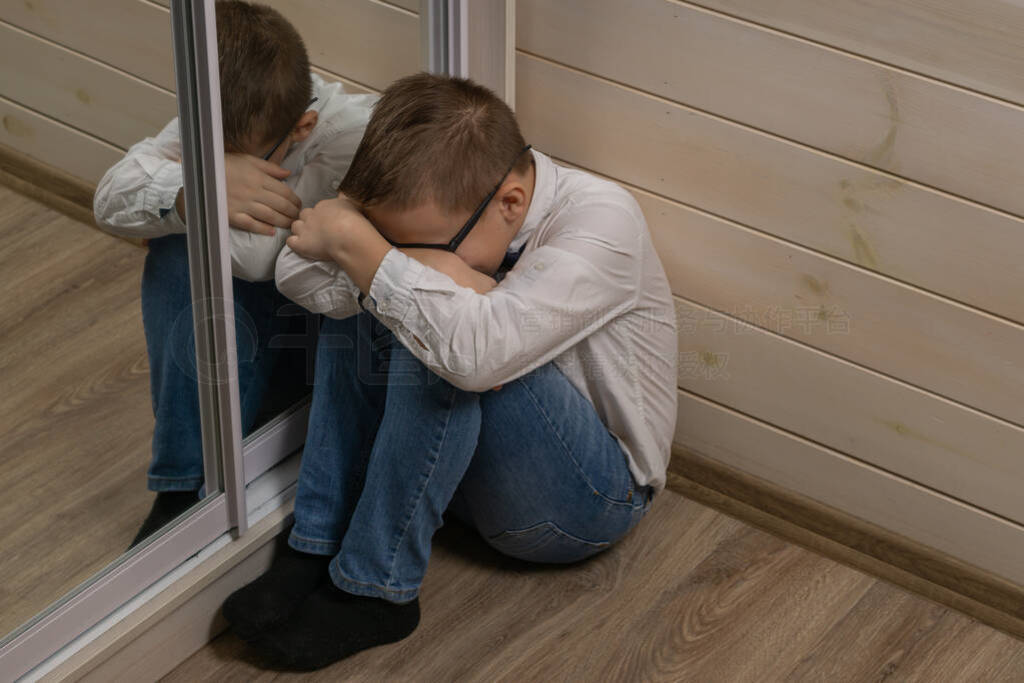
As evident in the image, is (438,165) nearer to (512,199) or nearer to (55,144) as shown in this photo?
(512,199)

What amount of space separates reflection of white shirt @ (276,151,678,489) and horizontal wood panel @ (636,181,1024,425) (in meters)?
0.10

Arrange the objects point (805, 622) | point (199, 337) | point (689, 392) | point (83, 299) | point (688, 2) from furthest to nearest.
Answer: point (689, 392) → point (805, 622) → point (688, 2) → point (199, 337) → point (83, 299)

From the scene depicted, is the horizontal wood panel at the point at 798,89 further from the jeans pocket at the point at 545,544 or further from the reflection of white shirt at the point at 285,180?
the jeans pocket at the point at 545,544

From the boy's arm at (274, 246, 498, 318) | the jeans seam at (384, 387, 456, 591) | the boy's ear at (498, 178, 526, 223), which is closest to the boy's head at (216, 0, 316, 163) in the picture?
the boy's arm at (274, 246, 498, 318)

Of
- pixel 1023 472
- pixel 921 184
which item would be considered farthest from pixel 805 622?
pixel 921 184

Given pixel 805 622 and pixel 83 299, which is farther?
pixel 805 622

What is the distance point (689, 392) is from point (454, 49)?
1.83ft

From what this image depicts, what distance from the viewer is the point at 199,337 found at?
1.29 m

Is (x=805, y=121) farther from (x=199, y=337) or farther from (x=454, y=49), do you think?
(x=199, y=337)

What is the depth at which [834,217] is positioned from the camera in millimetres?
1423

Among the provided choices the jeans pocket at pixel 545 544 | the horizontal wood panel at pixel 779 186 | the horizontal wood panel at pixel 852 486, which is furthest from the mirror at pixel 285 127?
the horizontal wood panel at pixel 852 486

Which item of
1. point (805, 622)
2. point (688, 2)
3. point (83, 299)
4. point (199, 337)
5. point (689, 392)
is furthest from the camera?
point (689, 392)

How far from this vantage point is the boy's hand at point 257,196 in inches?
49.3

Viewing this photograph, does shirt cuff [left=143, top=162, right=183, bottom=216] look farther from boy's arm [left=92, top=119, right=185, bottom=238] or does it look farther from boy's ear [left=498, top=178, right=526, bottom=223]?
boy's ear [left=498, top=178, right=526, bottom=223]
